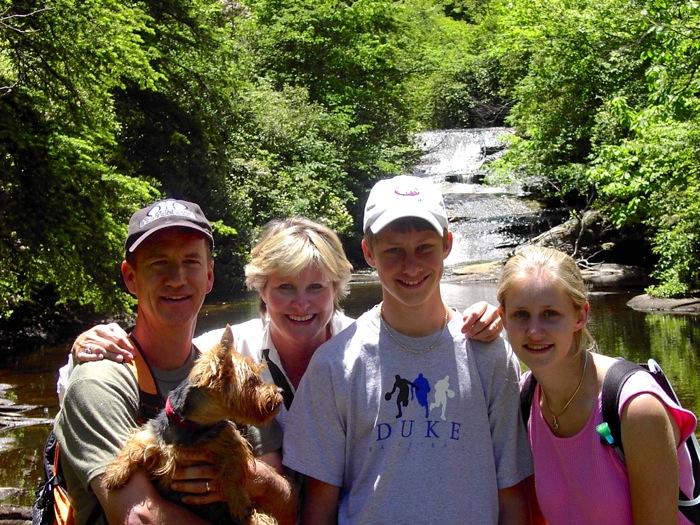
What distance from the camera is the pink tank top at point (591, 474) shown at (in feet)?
8.80

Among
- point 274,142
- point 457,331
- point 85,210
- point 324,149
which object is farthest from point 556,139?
point 457,331

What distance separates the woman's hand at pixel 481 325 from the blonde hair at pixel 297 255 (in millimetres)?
795

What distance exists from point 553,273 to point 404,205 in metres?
0.68

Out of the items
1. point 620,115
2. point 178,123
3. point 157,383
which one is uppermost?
point 178,123

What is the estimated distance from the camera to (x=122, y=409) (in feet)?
8.89

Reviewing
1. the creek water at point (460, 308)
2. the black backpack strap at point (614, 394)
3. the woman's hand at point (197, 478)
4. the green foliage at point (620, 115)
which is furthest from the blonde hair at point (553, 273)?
the green foliage at point (620, 115)

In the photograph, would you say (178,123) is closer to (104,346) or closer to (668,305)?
(668,305)

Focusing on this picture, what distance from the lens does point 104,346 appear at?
281 cm

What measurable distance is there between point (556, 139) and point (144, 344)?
25.1 metres

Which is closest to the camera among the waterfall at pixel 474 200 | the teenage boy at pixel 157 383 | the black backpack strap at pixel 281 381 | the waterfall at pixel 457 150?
the teenage boy at pixel 157 383

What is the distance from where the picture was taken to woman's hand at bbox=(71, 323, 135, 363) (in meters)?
2.78

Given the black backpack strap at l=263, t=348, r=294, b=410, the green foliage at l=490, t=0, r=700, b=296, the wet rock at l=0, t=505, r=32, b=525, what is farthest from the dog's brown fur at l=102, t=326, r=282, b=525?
the green foliage at l=490, t=0, r=700, b=296

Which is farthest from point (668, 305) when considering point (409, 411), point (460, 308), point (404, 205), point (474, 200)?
point (409, 411)

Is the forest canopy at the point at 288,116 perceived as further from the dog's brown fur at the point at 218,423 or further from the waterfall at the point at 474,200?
the dog's brown fur at the point at 218,423
